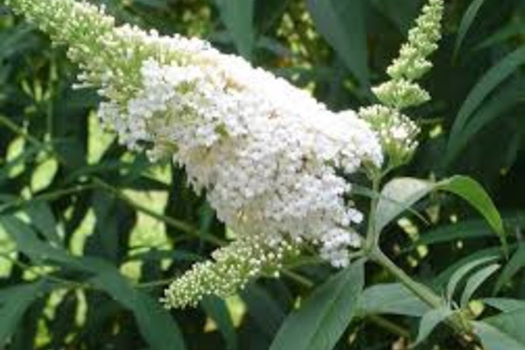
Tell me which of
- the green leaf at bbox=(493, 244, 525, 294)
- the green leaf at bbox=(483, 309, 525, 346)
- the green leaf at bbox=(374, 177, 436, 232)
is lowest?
the green leaf at bbox=(483, 309, 525, 346)

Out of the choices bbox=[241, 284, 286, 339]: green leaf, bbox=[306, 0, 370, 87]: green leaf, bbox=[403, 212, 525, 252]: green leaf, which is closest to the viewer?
bbox=[306, 0, 370, 87]: green leaf

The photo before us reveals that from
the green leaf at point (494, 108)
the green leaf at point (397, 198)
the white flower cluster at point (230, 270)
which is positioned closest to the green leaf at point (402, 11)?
the green leaf at point (494, 108)

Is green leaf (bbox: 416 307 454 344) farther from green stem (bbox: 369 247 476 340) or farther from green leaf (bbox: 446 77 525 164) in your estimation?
green leaf (bbox: 446 77 525 164)

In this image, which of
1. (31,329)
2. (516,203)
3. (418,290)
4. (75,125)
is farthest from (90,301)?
(418,290)

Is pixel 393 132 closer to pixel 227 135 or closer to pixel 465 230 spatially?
pixel 227 135

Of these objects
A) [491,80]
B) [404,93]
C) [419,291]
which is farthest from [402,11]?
[419,291]

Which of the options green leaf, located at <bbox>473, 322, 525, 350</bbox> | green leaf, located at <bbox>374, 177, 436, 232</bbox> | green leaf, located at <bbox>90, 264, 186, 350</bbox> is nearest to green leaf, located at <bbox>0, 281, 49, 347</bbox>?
green leaf, located at <bbox>90, 264, 186, 350</bbox>

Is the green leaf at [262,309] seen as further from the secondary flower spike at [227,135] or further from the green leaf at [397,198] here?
the secondary flower spike at [227,135]

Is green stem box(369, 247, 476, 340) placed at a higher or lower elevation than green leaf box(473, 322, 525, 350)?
higher
